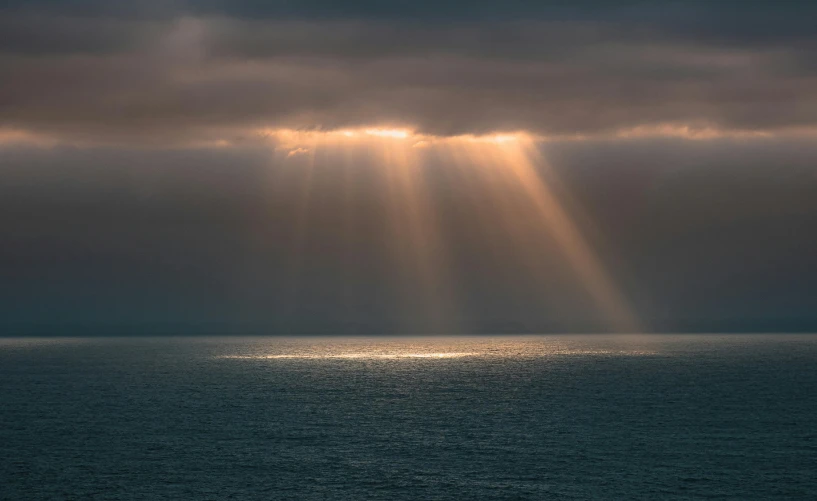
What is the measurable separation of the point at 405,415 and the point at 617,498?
70397mm

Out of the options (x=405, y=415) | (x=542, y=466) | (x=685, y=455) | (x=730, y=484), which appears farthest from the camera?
(x=405, y=415)

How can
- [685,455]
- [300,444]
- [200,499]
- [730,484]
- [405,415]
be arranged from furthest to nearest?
[405,415] < [300,444] < [685,455] < [730,484] < [200,499]

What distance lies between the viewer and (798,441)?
125375mm

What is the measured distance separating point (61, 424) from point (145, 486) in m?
57.4

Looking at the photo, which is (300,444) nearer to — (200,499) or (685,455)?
(200,499)

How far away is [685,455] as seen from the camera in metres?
114

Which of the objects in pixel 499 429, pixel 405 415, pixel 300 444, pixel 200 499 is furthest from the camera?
pixel 405 415

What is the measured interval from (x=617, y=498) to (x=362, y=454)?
3799 centimetres

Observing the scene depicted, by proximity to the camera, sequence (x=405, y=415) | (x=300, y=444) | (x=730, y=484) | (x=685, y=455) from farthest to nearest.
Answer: (x=405, y=415)
(x=300, y=444)
(x=685, y=455)
(x=730, y=484)

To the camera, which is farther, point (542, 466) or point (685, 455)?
point (685, 455)

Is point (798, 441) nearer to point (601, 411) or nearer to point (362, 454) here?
point (601, 411)

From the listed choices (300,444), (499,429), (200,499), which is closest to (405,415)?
(499,429)

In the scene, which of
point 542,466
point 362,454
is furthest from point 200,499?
point 542,466

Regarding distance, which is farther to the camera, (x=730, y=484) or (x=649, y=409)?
(x=649, y=409)
